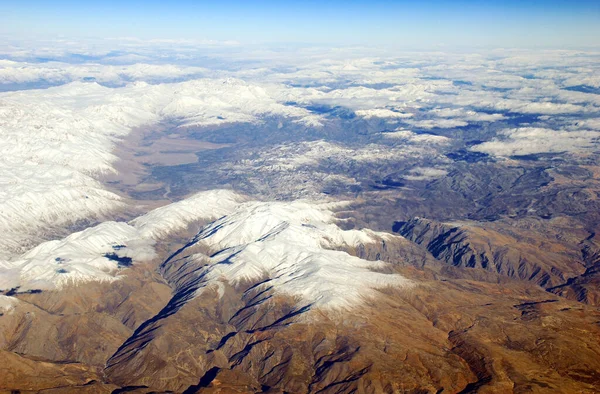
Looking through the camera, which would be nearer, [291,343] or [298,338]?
[291,343]

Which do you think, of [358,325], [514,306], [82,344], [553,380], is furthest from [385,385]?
[82,344]

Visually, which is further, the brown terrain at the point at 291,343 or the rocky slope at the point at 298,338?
the rocky slope at the point at 298,338

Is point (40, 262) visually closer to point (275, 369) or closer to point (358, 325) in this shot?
point (275, 369)

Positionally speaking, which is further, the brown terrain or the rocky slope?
the rocky slope

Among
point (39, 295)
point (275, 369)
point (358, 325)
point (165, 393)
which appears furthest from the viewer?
point (39, 295)

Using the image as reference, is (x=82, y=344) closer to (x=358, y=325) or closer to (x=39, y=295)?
(x=39, y=295)

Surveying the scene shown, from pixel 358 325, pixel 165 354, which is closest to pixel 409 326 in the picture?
pixel 358 325

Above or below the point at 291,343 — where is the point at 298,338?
above

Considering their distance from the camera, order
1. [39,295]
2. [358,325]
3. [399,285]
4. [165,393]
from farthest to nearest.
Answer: [399,285] → [39,295] → [358,325] → [165,393]

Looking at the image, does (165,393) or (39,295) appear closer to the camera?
(165,393)
